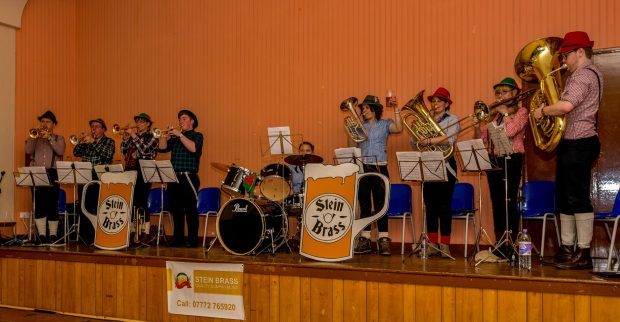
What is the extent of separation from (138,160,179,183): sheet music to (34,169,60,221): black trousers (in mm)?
1718

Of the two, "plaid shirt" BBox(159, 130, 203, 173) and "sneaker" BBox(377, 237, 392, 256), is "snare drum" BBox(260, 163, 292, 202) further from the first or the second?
"plaid shirt" BBox(159, 130, 203, 173)

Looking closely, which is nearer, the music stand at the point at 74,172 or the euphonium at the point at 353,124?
the euphonium at the point at 353,124

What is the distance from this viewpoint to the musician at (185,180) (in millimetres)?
7660

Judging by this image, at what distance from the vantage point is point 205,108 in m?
9.41

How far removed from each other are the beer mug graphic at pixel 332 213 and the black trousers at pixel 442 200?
0.83 meters

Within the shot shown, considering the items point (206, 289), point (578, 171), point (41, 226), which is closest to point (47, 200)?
point (41, 226)

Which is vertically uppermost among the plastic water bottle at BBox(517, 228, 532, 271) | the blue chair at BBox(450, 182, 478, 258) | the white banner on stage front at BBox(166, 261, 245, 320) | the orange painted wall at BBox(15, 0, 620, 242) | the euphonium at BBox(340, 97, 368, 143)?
the orange painted wall at BBox(15, 0, 620, 242)

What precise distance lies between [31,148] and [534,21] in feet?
22.2

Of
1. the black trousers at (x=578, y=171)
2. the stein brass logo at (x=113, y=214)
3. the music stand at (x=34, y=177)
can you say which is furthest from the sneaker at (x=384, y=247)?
the music stand at (x=34, y=177)

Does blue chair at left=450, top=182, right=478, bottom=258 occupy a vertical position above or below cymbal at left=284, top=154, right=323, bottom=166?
below

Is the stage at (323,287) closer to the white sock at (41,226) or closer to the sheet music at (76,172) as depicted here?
the sheet music at (76,172)

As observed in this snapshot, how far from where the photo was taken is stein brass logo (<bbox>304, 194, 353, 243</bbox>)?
5785 millimetres

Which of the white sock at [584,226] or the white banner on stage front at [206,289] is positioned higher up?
the white sock at [584,226]

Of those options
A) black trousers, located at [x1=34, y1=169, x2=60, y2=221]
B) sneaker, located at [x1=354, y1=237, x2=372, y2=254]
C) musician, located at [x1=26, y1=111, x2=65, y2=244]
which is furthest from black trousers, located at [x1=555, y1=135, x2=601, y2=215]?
black trousers, located at [x1=34, y1=169, x2=60, y2=221]
